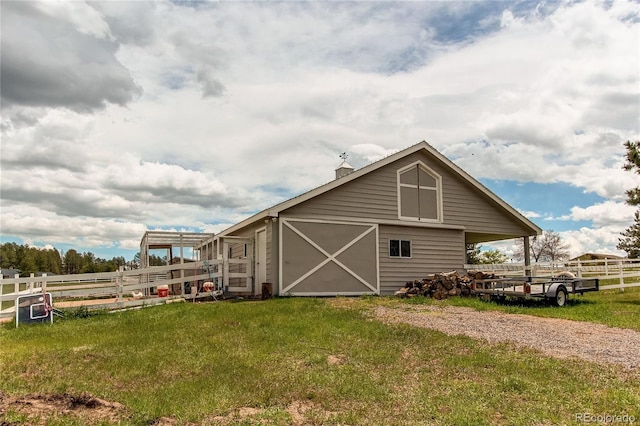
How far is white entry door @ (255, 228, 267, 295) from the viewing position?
1587cm

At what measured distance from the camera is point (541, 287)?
1353cm

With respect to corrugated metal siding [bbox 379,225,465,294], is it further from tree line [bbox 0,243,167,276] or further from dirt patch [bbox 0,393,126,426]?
tree line [bbox 0,243,167,276]

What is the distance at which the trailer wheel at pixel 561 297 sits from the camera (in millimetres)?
13508

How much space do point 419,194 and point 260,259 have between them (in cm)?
618

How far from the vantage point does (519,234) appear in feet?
65.8

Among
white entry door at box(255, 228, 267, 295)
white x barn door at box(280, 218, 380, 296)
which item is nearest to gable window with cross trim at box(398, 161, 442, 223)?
white x barn door at box(280, 218, 380, 296)

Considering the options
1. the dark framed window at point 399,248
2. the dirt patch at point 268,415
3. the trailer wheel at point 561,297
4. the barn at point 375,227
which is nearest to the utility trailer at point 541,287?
the trailer wheel at point 561,297

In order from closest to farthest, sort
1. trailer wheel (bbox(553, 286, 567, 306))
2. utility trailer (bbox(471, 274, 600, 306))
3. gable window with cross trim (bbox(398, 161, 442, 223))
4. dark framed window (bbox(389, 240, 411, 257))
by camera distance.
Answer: utility trailer (bbox(471, 274, 600, 306)) → trailer wheel (bbox(553, 286, 567, 306)) → dark framed window (bbox(389, 240, 411, 257)) → gable window with cross trim (bbox(398, 161, 442, 223))

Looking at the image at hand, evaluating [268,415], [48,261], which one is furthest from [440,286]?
[48,261]

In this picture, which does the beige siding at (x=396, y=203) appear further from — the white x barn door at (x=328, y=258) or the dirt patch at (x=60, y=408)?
the dirt patch at (x=60, y=408)

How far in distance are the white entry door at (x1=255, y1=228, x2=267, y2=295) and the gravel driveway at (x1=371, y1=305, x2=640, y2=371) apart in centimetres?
474

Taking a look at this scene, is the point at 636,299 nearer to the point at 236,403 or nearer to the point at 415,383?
the point at 415,383

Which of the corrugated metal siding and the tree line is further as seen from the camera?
the tree line

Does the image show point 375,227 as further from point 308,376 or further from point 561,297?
point 308,376
